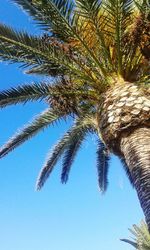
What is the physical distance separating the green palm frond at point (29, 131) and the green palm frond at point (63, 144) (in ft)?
2.56

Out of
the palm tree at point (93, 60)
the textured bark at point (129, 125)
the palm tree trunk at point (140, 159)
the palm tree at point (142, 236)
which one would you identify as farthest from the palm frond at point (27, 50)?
the palm tree at point (142, 236)

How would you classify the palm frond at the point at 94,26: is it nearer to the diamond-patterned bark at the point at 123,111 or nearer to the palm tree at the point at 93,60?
the palm tree at the point at 93,60

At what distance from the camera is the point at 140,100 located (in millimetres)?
7344

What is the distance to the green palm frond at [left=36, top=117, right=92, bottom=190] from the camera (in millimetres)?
10239

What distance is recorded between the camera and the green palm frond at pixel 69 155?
11186 mm

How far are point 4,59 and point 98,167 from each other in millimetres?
5295

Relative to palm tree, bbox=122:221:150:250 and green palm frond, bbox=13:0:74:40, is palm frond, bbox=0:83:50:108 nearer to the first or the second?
green palm frond, bbox=13:0:74:40

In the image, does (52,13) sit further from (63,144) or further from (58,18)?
(63,144)

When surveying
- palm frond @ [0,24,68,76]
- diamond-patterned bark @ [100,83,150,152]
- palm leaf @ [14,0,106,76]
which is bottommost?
diamond-patterned bark @ [100,83,150,152]

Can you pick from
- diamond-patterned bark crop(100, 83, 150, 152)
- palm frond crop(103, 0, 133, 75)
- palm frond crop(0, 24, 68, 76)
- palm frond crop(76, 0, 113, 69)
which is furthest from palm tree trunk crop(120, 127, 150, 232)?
palm frond crop(0, 24, 68, 76)

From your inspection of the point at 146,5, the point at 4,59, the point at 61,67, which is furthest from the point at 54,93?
the point at 146,5

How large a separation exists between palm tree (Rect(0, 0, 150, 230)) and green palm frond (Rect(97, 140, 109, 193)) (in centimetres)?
292

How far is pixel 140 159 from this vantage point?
6598 mm

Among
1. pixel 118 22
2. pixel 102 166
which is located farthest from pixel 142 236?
pixel 118 22
